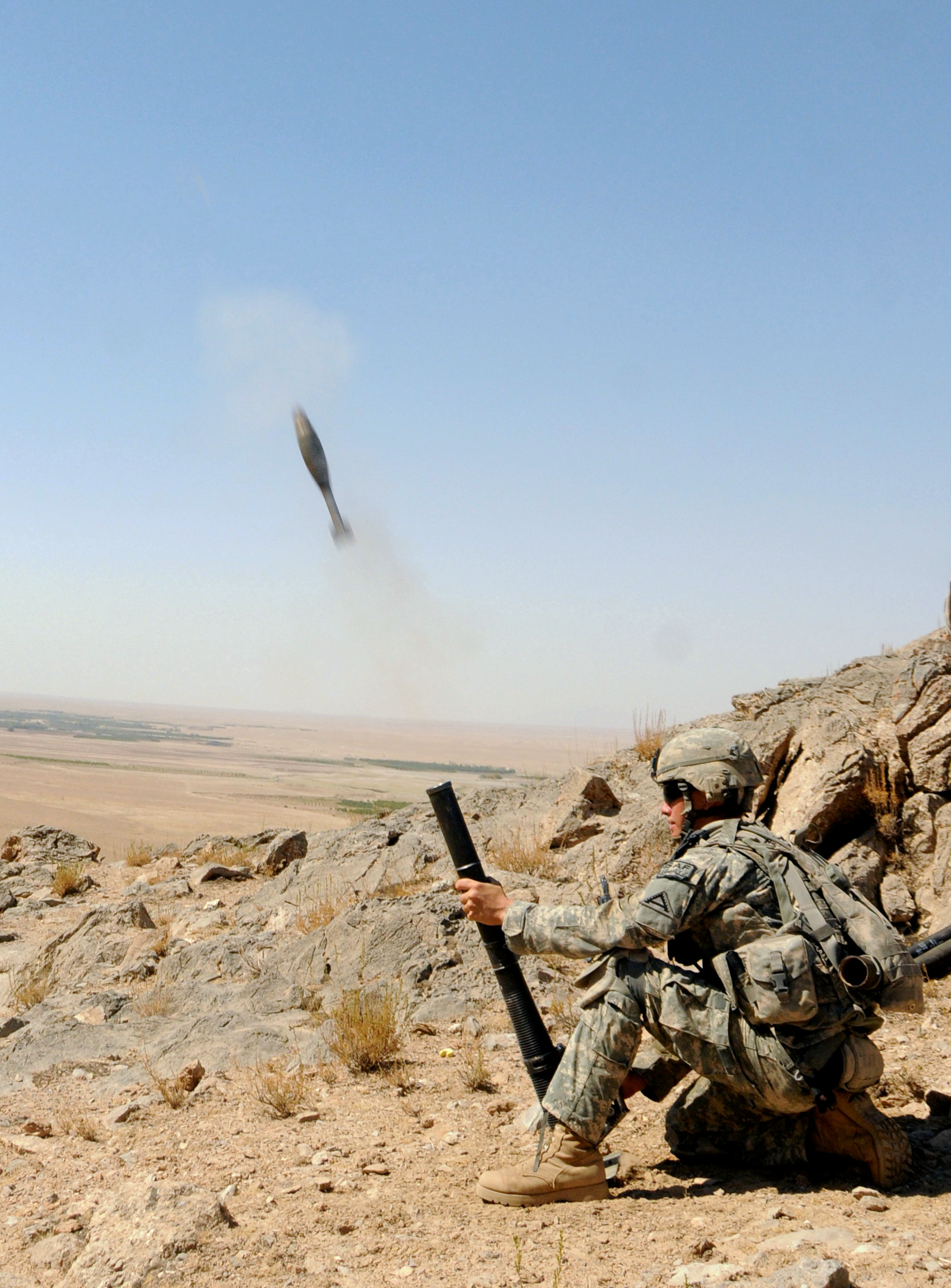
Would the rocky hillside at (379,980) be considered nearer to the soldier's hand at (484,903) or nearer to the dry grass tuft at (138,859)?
the soldier's hand at (484,903)

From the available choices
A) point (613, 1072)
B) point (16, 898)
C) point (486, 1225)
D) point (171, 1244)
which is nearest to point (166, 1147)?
point (171, 1244)

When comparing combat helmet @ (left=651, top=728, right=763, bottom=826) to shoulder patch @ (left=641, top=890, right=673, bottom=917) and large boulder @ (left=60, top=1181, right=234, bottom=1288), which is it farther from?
large boulder @ (left=60, top=1181, right=234, bottom=1288)

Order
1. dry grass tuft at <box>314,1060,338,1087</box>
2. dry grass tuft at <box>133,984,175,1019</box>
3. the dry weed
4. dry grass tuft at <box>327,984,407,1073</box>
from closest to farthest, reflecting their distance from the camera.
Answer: dry grass tuft at <box>314,1060,338,1087</box>, dry grass tuft at <box>327,984,407,1073</box>, dry grass tuft at <box>133,984,175,1019</box>, the dry weed

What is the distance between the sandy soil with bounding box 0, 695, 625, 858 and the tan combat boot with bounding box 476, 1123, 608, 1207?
20.0 ft

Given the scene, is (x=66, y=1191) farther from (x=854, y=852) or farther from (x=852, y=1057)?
(x=854, y=852)

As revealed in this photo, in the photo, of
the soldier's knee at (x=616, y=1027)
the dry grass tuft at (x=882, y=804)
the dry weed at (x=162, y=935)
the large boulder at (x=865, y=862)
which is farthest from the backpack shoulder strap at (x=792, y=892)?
the dry weed at (x=162, y=935)

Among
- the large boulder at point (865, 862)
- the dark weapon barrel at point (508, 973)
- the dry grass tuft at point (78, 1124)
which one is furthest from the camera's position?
the large boulder at point (865, 862)

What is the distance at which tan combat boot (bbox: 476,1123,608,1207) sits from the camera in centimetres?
344

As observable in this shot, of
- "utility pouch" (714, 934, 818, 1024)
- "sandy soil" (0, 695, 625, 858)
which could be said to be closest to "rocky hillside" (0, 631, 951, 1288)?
"utility pouch" (714, 934, 818, 1024)

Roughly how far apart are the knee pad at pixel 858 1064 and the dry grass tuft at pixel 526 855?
4526 mm

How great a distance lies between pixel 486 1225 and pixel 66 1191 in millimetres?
1790

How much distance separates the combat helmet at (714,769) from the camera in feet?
12.4

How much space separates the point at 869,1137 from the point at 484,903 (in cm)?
160

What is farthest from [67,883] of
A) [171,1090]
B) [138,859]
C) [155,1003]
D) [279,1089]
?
[279,1089]
